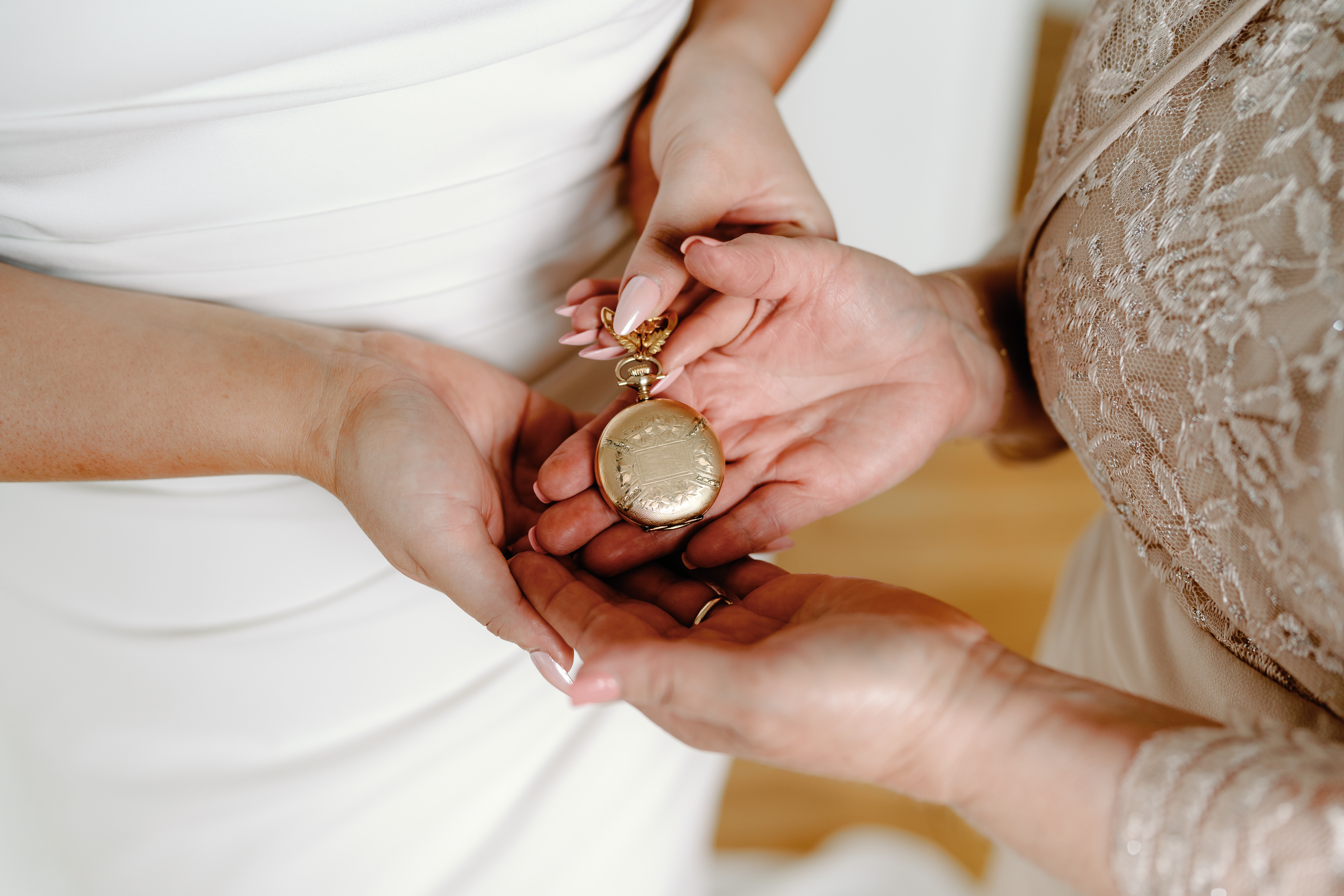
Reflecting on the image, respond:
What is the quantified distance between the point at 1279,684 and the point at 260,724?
1386mm

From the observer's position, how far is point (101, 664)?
1285 mm

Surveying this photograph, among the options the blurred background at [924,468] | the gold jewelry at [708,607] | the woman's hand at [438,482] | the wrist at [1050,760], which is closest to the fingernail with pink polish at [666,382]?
the woman's hand at [438,482]

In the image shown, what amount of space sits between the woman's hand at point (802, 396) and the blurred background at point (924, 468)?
111 centimetres

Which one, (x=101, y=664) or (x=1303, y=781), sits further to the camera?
(x=101, y=664)

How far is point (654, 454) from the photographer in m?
1.19

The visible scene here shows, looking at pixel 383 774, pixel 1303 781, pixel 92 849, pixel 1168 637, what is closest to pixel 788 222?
pixel 1168 637

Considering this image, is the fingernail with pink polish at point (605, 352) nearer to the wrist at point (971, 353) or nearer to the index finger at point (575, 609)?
the index finger at point (575, 609)

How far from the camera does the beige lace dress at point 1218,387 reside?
0.72m

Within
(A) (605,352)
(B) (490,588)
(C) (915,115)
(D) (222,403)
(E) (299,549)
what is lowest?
(E) (299,549)

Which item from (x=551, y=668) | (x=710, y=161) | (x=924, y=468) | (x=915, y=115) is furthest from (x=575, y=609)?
(x=924, y=468)

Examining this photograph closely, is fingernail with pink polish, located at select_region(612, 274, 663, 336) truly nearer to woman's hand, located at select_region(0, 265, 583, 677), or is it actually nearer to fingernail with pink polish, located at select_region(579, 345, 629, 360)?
fingernail with pink polish, located at select_region(579, 345, 629, 360)

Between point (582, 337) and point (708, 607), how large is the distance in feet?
1.49

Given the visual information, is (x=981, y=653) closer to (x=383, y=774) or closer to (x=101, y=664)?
(x=383, y=774)

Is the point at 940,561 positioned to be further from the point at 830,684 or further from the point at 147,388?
the point at 147,388
